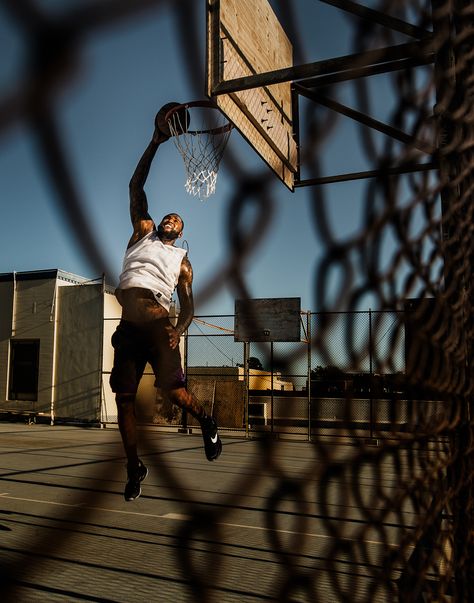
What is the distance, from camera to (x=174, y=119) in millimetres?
1882

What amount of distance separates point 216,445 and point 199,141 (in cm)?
188

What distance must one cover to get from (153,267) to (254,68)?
194 centimetres

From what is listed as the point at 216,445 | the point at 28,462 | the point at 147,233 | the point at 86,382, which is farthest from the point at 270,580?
the point at 86,382

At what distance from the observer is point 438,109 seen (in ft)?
4.82

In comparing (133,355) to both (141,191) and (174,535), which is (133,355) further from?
(174,535)

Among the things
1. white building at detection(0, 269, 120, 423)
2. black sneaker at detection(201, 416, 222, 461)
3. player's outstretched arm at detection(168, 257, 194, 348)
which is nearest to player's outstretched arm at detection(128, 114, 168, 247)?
player's outstretched arm at detection(168, 257, 194, 348)

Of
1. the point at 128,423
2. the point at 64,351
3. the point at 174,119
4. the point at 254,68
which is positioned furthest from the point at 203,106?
the point at 64,351

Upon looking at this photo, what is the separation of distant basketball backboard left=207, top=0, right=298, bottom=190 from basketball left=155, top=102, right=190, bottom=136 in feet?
2.13

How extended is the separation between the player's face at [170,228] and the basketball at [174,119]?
1.30 ft

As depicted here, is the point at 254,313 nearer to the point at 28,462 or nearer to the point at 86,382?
the point at 28,462

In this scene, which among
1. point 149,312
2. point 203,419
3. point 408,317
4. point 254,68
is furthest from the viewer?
point 254,68

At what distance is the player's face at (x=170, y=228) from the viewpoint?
2.35 metres

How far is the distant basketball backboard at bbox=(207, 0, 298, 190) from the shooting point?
9.83 feet

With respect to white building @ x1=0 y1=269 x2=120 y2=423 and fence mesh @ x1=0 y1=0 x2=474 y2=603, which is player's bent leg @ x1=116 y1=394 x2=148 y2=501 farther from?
white building @ x1=0 y1=269 x2=120 y2=423
